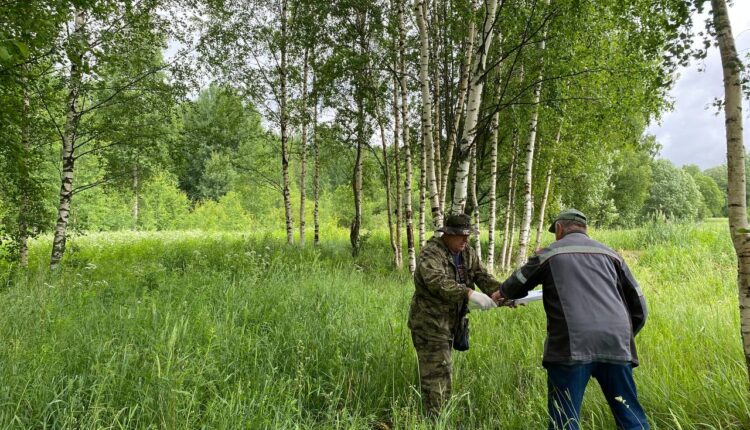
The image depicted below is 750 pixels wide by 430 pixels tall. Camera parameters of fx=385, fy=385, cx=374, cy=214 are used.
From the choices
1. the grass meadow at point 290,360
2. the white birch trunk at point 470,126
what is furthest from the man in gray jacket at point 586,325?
the white birch trunk at point 470,126

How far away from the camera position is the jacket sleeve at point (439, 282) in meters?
3.20

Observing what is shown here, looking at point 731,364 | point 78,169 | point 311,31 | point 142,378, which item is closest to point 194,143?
point 311,31

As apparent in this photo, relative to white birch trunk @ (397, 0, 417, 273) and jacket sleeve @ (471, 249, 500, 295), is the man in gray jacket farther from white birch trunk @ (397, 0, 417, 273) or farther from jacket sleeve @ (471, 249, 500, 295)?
white birch trunk @ (397, 0, 417, 273)

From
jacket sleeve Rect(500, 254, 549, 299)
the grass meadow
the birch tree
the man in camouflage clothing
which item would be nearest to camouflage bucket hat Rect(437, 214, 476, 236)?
the man in camouflage clothing

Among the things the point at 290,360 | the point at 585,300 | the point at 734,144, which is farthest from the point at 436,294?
the point at 734,144

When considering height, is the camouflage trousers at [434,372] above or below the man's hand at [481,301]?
below

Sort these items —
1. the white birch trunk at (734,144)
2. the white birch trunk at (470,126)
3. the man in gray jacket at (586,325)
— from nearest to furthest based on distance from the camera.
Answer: the white birch trunk at (734,144)
the man in gray jacket at (586,325)
the white birch trunk at (470,126)

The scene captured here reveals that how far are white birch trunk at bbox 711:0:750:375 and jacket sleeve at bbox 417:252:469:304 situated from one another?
5.78 feet

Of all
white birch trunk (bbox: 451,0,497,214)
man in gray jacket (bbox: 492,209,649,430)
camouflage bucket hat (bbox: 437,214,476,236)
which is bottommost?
man in gray jacket (bbox: 492,209,649,430)

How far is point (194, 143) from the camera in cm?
955

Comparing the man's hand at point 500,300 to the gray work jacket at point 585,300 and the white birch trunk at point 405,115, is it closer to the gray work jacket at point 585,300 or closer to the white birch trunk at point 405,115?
the gray work jacket at point 585,300

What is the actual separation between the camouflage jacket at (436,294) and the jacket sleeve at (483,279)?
276 mm

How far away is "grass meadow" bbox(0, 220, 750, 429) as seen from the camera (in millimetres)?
2699

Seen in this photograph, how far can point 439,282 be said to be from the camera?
3.25 meters
